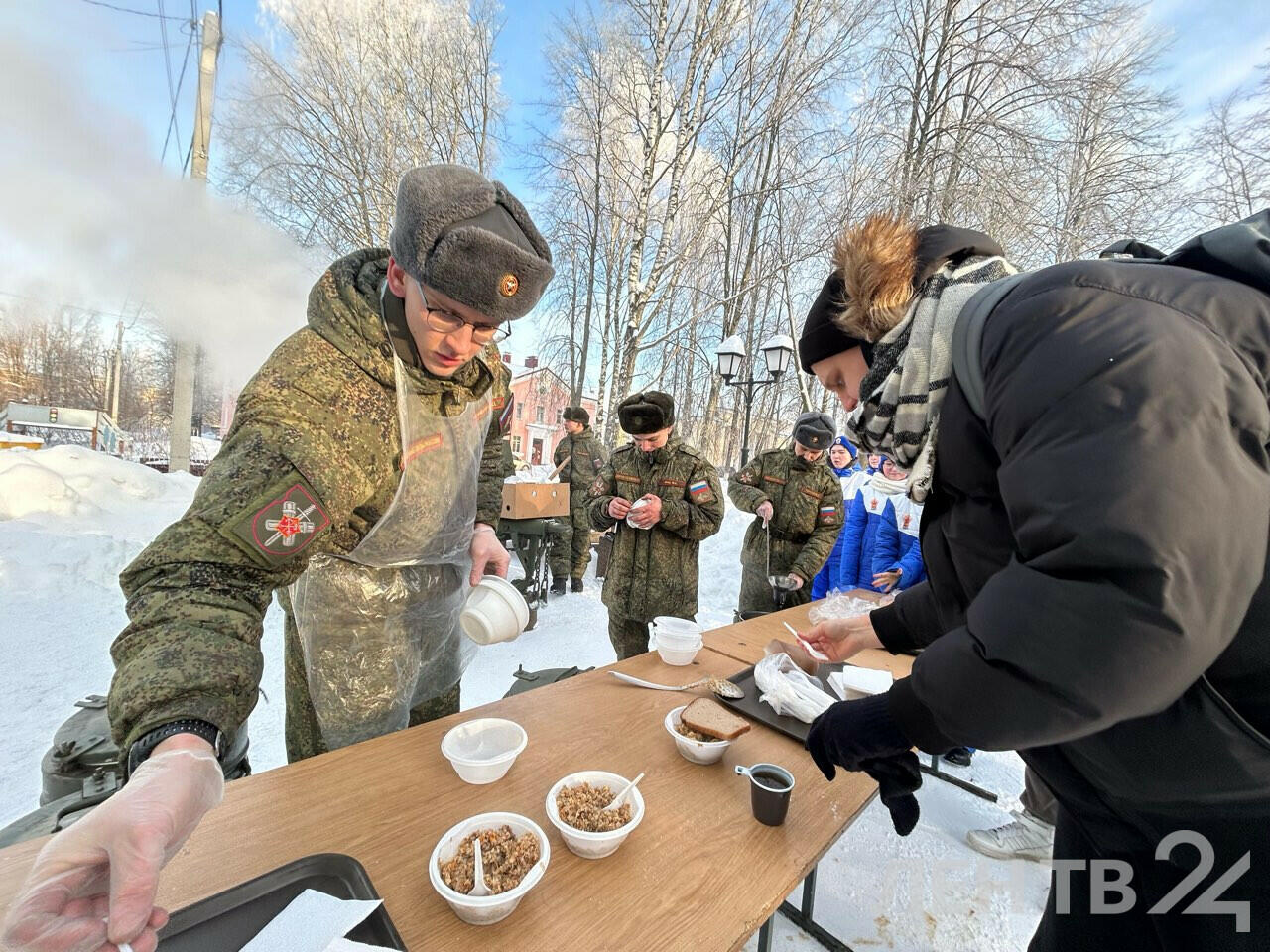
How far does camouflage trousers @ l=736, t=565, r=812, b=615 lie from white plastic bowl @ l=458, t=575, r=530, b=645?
9.06 ft

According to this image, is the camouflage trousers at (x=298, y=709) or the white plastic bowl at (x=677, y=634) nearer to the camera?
the camouflage trousers at (x=298, y=709)

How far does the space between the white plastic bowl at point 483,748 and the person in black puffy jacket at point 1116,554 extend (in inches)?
32.5

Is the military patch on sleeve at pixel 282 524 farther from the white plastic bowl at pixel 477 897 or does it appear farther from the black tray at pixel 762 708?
the black tray at pixel 762 708

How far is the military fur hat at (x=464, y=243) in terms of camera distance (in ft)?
4.04

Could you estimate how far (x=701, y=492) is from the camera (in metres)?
3.40

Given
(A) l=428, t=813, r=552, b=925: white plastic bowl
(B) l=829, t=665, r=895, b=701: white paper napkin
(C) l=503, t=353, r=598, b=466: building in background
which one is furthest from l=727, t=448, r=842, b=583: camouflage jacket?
(C) l=503, t=353, r=598, b=466: building in background

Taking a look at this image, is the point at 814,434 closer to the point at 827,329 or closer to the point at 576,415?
the point at 827,329

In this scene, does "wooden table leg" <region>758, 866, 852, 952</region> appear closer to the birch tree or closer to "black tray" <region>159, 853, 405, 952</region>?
"black tray" <region>159, 853, 405, 952</region>

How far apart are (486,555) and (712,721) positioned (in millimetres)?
971

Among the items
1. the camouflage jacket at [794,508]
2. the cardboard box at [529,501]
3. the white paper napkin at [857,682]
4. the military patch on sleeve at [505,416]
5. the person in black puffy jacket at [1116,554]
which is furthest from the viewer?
the cardboard box at [529,501]

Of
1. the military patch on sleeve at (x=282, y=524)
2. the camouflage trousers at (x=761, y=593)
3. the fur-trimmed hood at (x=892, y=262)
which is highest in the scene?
the fur-trimmed hood at (x=892, y=262)

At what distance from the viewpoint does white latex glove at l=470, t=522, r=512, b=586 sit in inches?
73.5

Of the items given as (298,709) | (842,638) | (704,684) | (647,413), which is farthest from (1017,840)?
(298,709)

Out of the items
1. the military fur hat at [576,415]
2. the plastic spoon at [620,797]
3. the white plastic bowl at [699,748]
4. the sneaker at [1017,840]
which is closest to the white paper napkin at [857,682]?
the white plastic bowl at [699,748]
